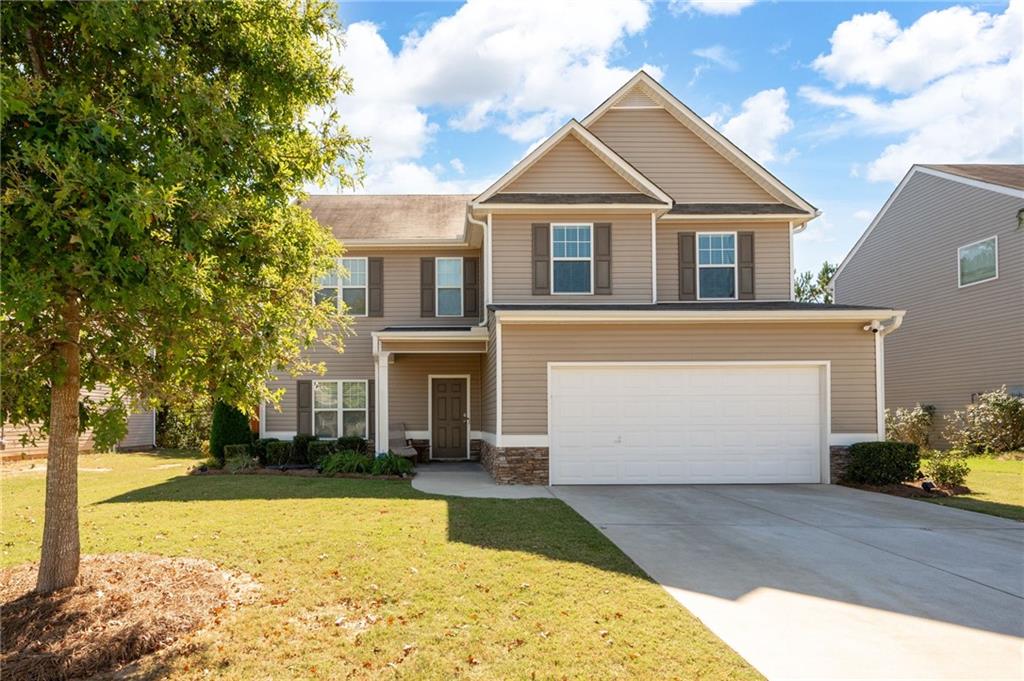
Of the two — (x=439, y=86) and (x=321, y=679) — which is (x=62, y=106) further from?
(x=439, y=86)

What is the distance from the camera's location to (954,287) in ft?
63.8

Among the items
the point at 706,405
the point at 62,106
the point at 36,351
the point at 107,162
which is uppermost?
the point at 62,106

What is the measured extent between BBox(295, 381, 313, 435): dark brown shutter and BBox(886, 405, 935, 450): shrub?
16.9 m

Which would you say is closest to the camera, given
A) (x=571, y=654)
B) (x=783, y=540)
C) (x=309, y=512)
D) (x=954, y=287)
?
(x=571, y=654)

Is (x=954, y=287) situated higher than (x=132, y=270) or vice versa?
(x=954, y=287)

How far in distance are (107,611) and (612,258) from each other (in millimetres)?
10992

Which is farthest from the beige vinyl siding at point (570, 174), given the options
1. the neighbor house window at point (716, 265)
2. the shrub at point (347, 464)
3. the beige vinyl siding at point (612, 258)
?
the shrub at point (347, 464)

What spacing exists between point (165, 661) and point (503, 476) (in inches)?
320

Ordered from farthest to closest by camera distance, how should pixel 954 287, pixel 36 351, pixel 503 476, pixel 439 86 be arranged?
pixel 954 287 < pixel 439 86 < pixel 503 476 < pixel 36 351

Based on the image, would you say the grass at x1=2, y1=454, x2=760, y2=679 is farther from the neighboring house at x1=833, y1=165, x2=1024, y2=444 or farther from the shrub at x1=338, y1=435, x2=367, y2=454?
the neighboring house at x1=833, y1=165, x2=1024, y2=444

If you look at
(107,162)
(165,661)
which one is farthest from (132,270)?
(165,661)

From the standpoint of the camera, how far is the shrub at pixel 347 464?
45.7ft

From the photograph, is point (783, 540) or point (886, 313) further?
point (886, 313)

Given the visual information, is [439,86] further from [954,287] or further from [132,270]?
[954,287]
